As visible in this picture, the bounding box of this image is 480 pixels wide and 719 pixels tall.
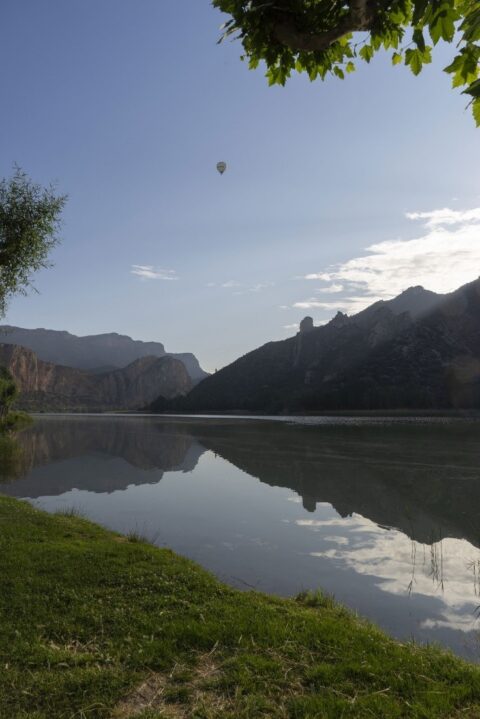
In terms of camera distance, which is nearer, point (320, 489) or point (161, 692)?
point (161, 692)

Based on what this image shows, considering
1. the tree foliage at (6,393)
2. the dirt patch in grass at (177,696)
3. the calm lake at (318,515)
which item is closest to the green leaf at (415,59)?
the dirt patch in grass at (177,696)

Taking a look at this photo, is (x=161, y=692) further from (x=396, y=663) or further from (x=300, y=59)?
(x=300, y=59)

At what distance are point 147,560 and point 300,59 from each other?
40.3ft

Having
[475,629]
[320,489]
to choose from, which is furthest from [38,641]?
[320,489]

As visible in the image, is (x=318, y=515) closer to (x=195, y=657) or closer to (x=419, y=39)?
(x=195, y=657)

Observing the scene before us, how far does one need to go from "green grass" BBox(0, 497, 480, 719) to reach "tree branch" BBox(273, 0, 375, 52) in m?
8.63

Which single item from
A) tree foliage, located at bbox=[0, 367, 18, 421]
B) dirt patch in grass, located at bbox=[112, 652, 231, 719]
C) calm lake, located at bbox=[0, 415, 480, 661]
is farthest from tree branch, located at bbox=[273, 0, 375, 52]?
tree foliage, located at bbox=[0, 367, 18, 421]

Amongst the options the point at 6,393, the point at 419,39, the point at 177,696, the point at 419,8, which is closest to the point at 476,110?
the point at 419,8

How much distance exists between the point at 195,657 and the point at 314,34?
9.38 meters

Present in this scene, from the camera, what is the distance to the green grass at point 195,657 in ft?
20.6

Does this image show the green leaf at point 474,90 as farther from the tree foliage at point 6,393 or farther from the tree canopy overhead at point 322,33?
the tree foliage at point 6,393

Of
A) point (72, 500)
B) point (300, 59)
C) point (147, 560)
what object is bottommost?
point (72, 500)

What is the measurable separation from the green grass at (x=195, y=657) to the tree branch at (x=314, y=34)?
28.3 ft

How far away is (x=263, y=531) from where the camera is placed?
20.2 meters
